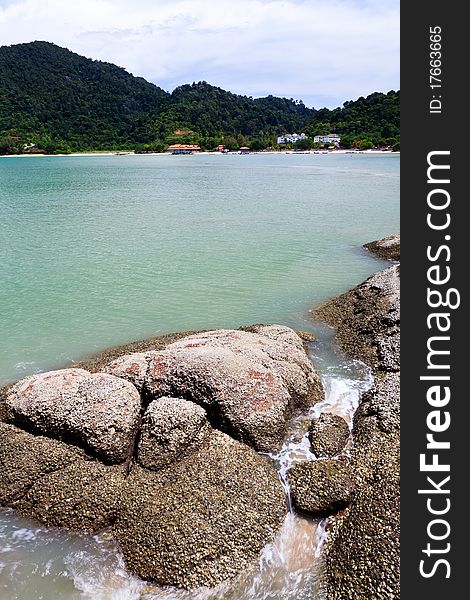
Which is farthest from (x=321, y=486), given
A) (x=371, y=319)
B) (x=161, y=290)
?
(x=161, y=290)

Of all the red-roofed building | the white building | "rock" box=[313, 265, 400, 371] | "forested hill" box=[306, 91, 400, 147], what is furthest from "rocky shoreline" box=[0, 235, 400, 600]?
the white building

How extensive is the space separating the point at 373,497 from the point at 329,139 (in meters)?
197

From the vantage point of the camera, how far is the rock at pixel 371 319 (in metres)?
14.9

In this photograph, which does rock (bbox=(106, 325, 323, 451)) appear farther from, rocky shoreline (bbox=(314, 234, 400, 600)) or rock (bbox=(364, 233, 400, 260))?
rock (bbox=(364, 233, 400, 260))

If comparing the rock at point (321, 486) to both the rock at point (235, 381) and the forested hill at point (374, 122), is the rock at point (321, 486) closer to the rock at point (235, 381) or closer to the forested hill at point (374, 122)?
the rock at point (235, 381)

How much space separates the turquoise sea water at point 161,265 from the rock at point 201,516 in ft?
24.0

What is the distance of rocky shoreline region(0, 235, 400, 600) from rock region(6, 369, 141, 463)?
0.09ft

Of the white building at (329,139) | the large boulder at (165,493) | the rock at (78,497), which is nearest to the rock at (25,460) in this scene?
the large boulder at (165,493)

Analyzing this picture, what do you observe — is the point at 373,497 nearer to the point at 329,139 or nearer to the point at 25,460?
the point at 25,460

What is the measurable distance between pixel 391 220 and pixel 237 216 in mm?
12542

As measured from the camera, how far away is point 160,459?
975cm

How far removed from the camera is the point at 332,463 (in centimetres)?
976

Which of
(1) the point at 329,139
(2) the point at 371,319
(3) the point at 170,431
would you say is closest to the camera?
(3) the point at 170,431

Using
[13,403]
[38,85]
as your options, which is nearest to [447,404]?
[13,403]
